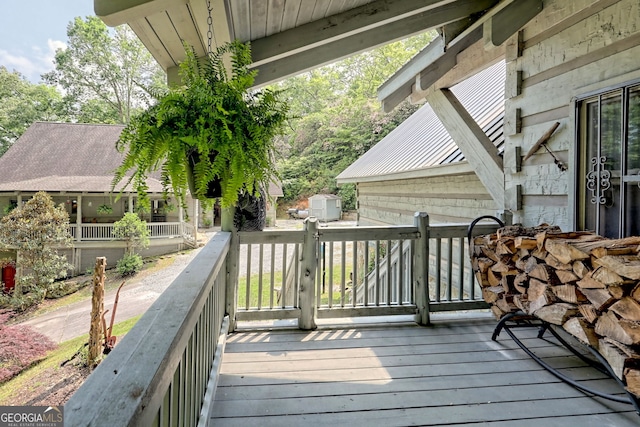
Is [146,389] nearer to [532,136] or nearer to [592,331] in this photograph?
[592,331]

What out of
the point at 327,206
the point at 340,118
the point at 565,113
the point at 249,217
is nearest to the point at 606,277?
the point at 565,113

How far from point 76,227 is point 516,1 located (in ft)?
49.3

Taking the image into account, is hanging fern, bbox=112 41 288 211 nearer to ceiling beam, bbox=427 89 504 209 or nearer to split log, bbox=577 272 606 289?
split log, bbox=577 272 606 289

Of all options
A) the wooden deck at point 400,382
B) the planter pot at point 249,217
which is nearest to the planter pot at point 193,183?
the planter pot at point 249,217

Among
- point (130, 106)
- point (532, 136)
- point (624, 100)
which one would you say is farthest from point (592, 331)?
point (130, 106)

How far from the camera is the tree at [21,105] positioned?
56.0 ft

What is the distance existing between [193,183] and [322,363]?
1.39 m

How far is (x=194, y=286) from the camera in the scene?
4.25 feet

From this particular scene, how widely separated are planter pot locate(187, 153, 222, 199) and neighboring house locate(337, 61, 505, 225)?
2598mm

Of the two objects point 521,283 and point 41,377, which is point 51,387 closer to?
point 41,377

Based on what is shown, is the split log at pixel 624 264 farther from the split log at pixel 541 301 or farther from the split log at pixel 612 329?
the split log at pixel 541 301

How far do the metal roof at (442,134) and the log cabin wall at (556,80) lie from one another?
51 cm

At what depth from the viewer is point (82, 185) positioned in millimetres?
13023

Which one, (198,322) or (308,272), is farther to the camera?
(308,272)
